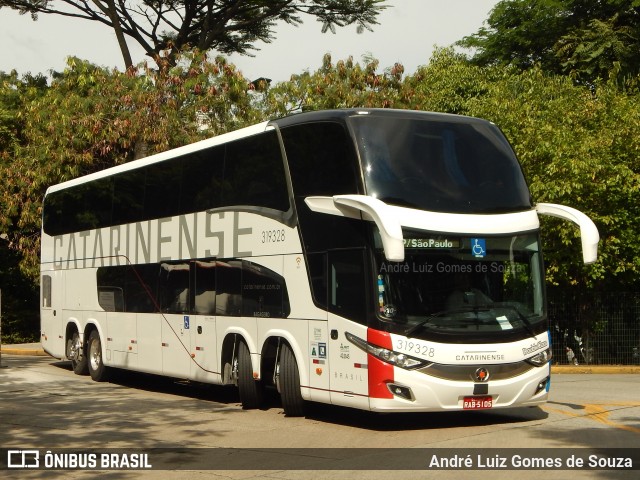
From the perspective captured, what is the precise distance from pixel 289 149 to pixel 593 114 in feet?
44.6

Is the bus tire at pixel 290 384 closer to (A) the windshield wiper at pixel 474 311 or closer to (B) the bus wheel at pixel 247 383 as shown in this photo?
(B) the bus wheel at pixel 247 383

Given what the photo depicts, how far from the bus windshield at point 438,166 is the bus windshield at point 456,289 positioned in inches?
19.1

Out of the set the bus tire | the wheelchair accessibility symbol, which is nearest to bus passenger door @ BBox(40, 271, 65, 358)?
the bus tire

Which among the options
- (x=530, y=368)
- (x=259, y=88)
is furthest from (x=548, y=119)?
(x=530, y=368)

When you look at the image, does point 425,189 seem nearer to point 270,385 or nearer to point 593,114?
point 270,385

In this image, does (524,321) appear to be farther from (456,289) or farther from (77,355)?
(77,355)

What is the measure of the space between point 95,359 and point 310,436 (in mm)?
9966

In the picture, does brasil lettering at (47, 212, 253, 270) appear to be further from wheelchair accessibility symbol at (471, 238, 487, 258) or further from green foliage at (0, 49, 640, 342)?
green foliage at (0, 49, 640, 342)

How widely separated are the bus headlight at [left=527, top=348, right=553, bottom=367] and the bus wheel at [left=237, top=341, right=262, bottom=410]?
4267 millimetres

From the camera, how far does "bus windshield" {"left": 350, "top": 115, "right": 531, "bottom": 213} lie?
13062 millimetres

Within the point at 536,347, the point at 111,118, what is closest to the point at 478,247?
the point at 536,347

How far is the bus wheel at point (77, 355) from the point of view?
73.7ft

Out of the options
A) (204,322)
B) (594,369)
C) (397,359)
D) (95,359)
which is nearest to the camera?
(397,359)

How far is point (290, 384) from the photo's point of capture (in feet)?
47.6
